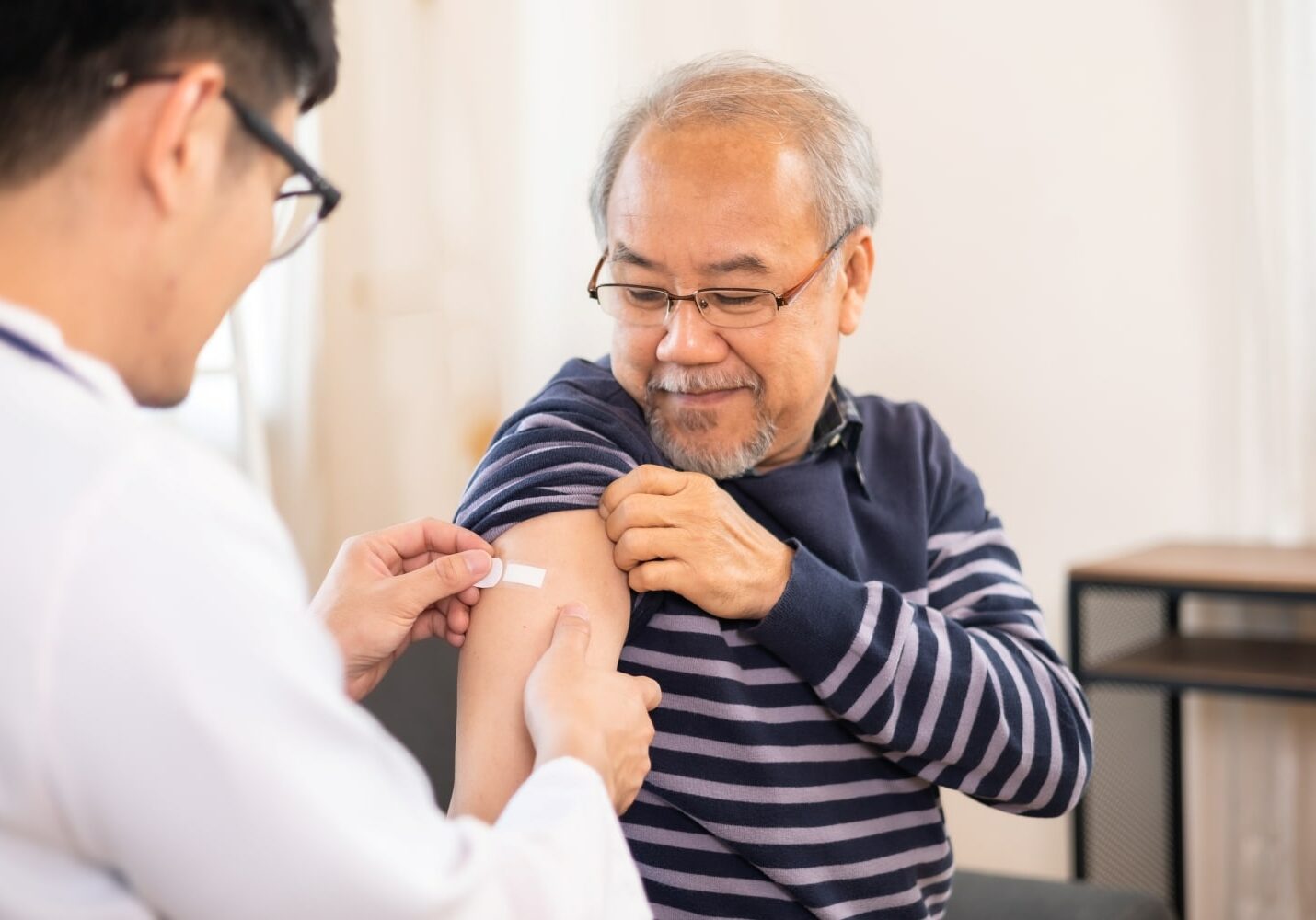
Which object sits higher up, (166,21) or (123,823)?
(166,21)

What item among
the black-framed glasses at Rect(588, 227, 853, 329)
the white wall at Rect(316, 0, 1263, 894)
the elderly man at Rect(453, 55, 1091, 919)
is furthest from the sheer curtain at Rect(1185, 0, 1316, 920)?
the black-framed glasses at Rect(588, 227, 853, 329)

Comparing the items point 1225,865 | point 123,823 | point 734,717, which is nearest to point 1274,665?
point 1225,865

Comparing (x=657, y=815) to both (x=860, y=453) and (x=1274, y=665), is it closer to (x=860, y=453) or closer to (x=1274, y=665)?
(x=860, y=453)

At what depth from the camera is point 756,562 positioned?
4.29 feet

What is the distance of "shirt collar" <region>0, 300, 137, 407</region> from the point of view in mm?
736

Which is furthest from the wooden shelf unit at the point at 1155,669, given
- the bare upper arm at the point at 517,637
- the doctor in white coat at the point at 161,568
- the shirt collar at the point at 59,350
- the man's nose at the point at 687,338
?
the shirt collar at the point at 59,350

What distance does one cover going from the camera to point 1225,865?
3.08m

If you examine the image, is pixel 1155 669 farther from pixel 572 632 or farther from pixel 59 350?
pixel 59 350

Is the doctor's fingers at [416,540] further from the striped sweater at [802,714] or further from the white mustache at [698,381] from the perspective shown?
the white mustache at [698,381]

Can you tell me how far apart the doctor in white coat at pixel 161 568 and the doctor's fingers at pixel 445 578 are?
0.38 meters

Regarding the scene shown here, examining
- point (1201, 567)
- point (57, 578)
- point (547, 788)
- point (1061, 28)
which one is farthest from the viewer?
point (1061, 28)

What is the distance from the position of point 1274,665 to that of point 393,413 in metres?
1.80

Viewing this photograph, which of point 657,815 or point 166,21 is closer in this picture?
point 166,21

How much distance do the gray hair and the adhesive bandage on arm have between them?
445 millimetres
